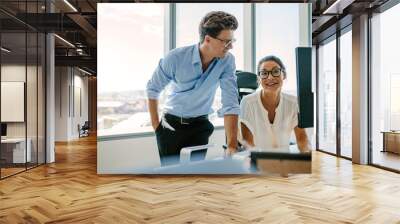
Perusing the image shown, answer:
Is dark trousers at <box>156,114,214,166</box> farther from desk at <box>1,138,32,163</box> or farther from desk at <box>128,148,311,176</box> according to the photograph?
desk at <box>1,138,32,163</box>

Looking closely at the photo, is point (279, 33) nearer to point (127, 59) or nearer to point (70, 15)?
point (127, 59)

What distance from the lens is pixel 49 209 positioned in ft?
13.1

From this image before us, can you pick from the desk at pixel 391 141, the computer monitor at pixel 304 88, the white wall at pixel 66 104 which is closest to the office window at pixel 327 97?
the desk at pixel 391 141

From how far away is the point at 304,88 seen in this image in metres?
5.75

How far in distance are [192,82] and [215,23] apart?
3.24 feet

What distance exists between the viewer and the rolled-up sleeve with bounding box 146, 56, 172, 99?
18.6 feet

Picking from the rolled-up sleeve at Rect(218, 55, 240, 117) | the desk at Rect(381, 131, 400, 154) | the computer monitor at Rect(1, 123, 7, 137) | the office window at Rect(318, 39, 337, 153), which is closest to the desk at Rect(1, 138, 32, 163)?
the computer monitor at Rect(1, 123, 7, 137)

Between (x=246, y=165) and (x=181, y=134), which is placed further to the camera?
(x=246, y=165)

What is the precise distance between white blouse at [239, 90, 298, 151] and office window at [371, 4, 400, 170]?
7.16 ft

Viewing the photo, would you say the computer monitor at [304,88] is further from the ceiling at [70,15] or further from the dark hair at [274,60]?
the ceiling at [70,15]

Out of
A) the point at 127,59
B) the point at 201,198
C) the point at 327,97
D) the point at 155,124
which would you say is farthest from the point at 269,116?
the point at 327,97

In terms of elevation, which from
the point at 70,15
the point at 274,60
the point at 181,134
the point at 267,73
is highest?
the point at 70,15

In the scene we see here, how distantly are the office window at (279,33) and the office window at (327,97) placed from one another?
352cm

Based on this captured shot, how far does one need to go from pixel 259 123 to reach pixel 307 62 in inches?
47.9
